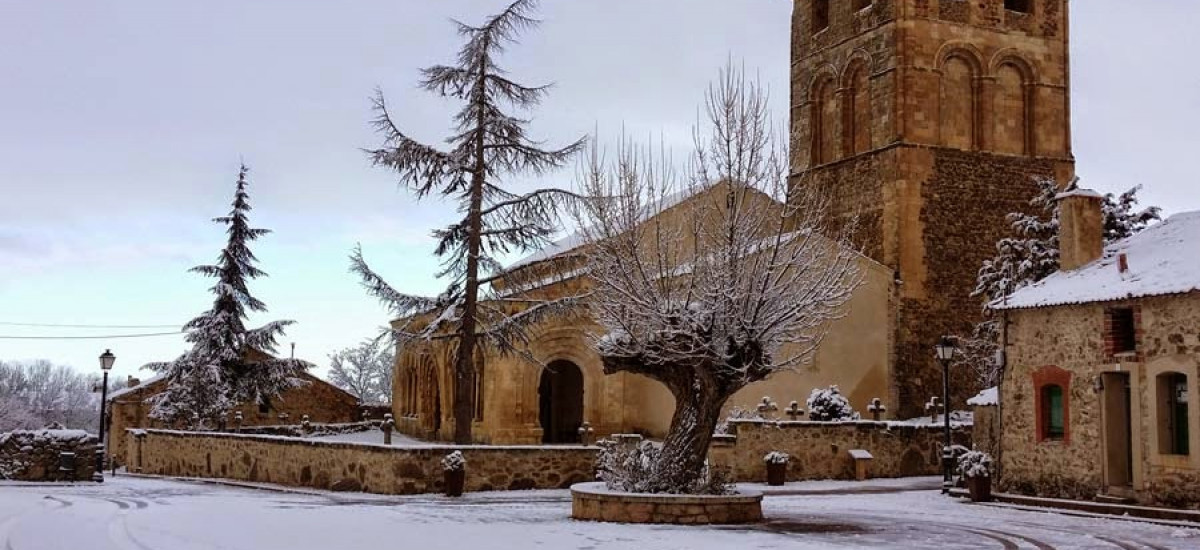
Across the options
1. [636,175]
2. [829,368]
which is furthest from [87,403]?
[636,175]

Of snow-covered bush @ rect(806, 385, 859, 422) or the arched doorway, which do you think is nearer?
snow-covered bush @ rect(806, 385, 859, 422)

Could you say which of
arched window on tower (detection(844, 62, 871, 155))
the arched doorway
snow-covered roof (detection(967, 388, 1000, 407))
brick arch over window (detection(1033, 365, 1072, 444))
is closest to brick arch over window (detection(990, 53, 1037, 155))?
arched window on tower (detection(844, 62, 871, 155))

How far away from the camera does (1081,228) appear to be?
74.5 ft

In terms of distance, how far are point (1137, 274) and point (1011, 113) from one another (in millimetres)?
17801

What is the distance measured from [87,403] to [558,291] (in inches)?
3540

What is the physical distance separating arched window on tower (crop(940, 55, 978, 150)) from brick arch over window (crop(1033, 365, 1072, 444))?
15870 millimetres

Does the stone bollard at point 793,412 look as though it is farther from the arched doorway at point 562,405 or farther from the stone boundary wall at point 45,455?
the stone boundary wall at point 45,455

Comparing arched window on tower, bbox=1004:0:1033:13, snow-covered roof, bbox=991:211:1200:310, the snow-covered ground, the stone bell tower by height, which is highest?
arched window on tower, bbox=1004:0:1033:13

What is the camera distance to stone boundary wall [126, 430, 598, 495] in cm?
2162

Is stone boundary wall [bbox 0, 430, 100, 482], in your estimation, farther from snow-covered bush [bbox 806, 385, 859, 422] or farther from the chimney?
the chimney

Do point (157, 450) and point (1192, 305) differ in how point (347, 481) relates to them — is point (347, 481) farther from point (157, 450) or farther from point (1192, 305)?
point (1192, 305)

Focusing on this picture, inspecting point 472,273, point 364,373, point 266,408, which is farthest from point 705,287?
point 364,373

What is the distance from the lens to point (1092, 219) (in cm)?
2280

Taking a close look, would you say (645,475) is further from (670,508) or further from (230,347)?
(230,347)
